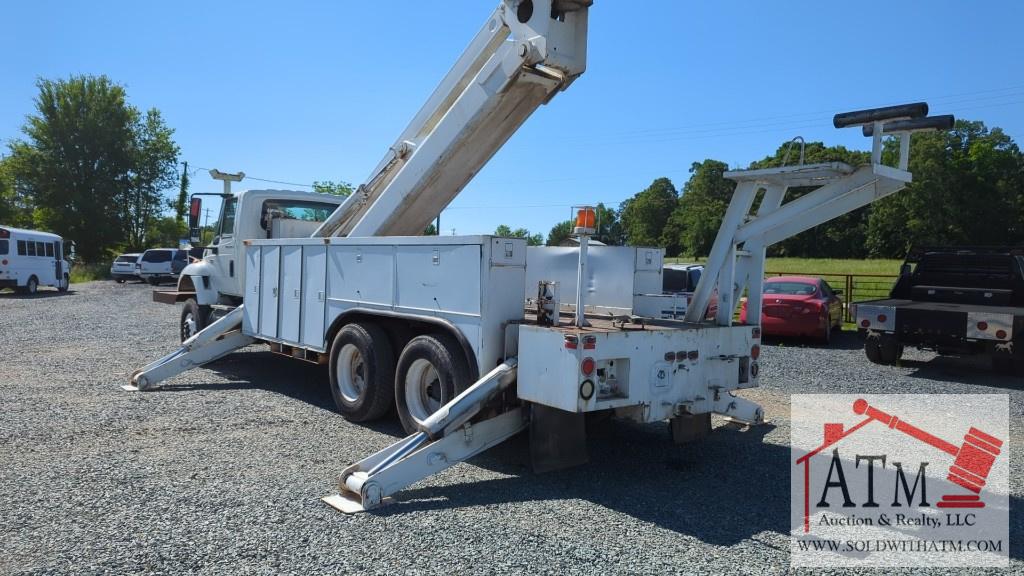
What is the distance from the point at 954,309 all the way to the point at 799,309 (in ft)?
11.5

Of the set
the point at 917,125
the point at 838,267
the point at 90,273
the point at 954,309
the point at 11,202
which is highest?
the point at 11,202

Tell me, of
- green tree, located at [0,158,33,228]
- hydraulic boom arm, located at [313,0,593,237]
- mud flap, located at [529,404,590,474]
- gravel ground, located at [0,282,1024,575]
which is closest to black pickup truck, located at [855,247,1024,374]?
gravel ground, located at [0,282,1024,575]

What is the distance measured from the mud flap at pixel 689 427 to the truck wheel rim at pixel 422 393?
6.83 feet

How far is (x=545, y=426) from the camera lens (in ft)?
18.3

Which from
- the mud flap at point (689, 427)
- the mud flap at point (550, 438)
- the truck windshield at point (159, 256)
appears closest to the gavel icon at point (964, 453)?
the mud flap at point (689, 427)

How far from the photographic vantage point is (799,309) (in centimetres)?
1422

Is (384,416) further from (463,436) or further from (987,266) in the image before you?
(987,266)

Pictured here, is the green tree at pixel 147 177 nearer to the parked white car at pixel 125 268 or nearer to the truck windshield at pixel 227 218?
the parked white car at pixel 125 268

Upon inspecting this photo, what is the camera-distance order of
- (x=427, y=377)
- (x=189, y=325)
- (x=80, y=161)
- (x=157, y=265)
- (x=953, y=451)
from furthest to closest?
(x=80, y=161) → (x=157, y=265) → (x=189, y=325) → (x=953, y=451) → (x=427, y=377)

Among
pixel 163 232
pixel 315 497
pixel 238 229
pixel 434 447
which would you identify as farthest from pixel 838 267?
pixel 163 232

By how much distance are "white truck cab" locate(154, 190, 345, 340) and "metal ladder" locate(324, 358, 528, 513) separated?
5.38 meters

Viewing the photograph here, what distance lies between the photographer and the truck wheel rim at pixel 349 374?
7.40 metres

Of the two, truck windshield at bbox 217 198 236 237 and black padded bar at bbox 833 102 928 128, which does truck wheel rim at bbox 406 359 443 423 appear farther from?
truck windshield at bbox 217 198 236 237

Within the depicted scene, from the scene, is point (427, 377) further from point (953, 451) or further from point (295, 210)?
point (953, 451)
